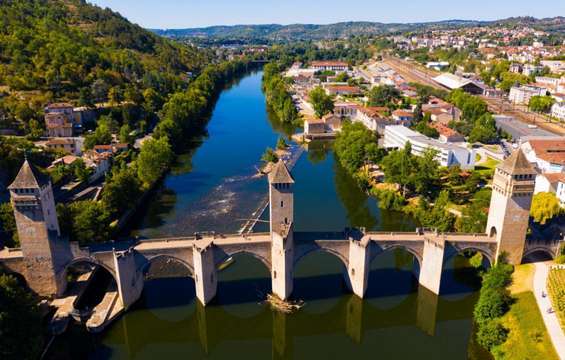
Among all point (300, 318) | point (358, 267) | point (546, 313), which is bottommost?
point (300, 318)

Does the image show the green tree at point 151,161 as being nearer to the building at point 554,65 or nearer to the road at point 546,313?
the road at point 546,313

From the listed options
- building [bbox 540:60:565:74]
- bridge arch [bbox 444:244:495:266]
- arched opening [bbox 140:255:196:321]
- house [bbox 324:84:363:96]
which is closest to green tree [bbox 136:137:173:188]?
arched opening [bbox 140:255:196:321]

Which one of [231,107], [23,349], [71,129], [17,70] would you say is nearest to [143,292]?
[23,349]

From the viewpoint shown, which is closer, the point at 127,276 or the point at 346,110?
the point at 127,276

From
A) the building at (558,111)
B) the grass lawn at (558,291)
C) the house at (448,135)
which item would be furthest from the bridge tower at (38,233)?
the building at (558,111)

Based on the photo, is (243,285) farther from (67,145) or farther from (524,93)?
(524,93)

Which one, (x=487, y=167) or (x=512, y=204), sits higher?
(x=512, y=204)

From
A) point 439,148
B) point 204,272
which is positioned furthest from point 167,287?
point 439,148
